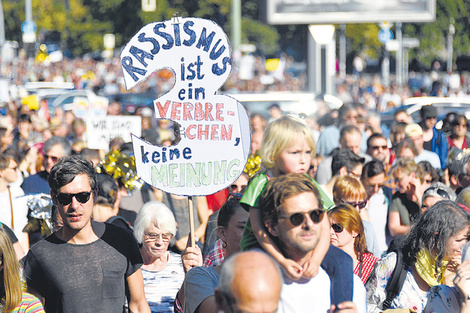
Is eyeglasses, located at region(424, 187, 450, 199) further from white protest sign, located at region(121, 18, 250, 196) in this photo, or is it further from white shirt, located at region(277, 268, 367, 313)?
white shirt, located at region(277, 268, 367, 313)

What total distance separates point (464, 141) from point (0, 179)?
5552mm

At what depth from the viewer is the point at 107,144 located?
1005cm

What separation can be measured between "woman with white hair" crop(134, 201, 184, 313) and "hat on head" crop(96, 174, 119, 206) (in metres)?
0.71

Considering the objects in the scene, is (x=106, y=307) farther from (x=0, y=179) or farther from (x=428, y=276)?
(x=0, y=179)

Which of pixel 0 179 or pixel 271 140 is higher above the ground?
pixel 271 140

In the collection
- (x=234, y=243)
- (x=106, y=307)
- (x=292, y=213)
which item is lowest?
(x=106, y=307)

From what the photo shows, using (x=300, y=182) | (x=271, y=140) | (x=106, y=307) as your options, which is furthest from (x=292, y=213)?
(x=106, y=307)

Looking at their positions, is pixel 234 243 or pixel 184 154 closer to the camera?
pixel 234 243

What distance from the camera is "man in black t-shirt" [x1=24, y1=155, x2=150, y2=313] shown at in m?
3.90

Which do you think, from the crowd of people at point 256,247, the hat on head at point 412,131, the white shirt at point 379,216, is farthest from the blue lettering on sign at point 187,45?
the hat on head at point 412,131

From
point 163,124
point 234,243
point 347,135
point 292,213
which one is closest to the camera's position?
point 292,213

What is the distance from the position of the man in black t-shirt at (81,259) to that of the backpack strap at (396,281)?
1.30 metres

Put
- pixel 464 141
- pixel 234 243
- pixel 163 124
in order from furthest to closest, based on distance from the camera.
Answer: pixel 163 124 → pixel 464 141 → pixel 234 243

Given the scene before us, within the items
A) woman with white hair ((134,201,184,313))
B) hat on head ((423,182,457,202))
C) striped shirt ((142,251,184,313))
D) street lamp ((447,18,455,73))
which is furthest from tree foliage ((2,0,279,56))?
striped shirt ((142,251,184,313))
